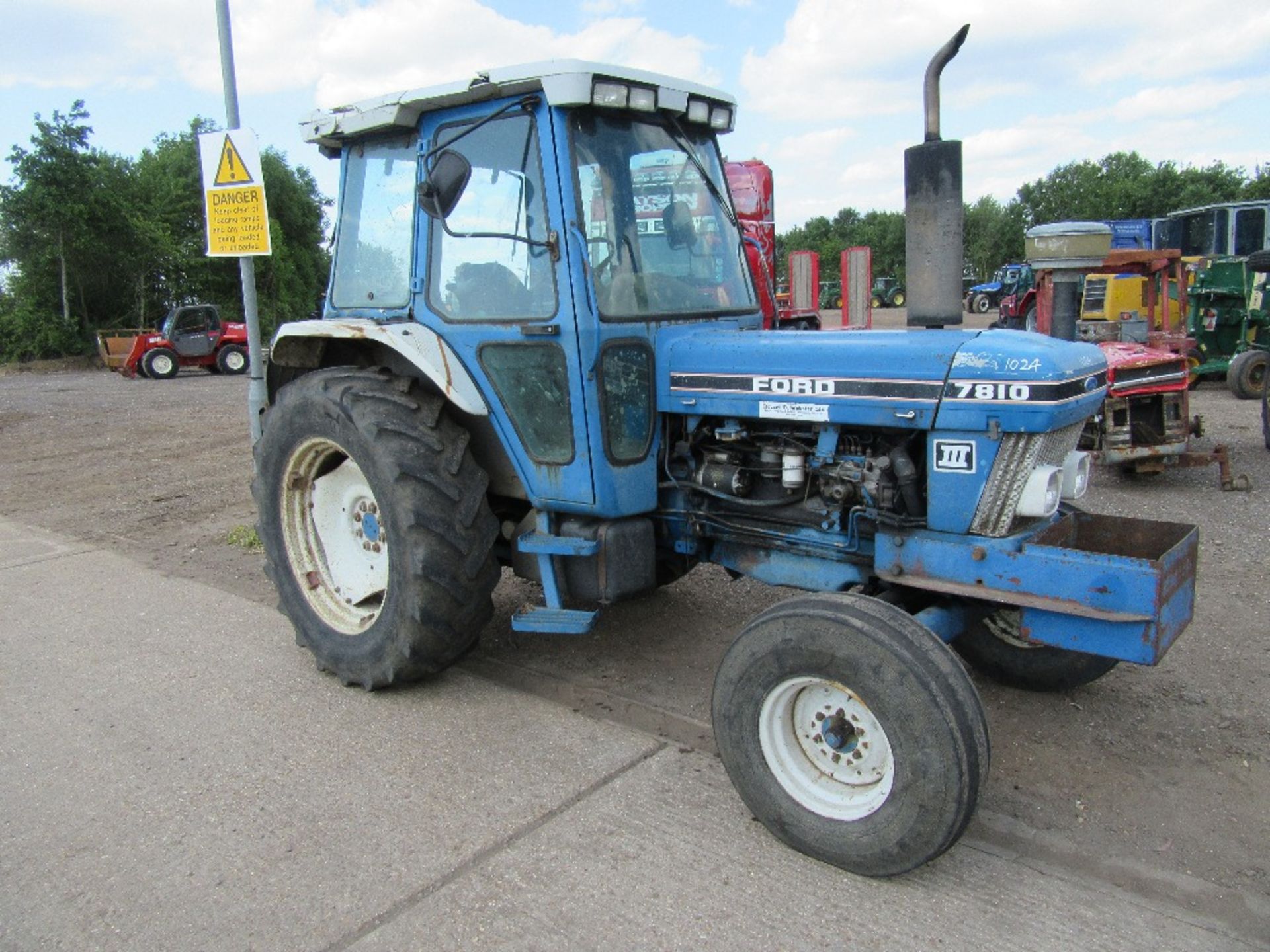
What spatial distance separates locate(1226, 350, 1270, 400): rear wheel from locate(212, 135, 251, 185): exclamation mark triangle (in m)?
11.2

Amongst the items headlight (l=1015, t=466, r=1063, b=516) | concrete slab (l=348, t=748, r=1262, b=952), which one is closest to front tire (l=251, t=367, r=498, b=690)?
concrete slab (l=348, t=748, r=1262, b=952)

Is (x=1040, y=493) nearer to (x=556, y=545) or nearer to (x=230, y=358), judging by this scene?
(x=556, y=545)

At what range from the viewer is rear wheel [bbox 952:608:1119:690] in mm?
3594

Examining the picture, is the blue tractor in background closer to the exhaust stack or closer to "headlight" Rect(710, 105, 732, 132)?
"headlight" Rect(710, 105, 732, 132)

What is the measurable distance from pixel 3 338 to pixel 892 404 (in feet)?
106

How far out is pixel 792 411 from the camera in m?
3.25

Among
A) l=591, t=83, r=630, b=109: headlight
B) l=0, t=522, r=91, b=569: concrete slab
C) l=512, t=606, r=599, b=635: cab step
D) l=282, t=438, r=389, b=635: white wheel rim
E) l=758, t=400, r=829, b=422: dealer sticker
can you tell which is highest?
l=591, t=83, r=630, b=109: headlight

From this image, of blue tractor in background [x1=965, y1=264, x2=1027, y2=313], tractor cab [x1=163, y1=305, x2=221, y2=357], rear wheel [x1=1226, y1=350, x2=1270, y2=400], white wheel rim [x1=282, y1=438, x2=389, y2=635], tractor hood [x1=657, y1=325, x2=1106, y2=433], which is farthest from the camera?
blue tractor in background [x1=965, y1=264, x2=1027, y2=313]

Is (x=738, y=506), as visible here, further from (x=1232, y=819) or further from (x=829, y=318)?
(x=829, y=318)

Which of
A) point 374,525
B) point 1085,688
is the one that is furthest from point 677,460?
point 1085,688

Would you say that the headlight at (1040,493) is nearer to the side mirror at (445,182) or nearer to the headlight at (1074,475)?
the headlight at (1074,475)

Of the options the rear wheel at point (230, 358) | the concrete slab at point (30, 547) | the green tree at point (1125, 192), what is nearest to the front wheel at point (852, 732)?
the concrete slab at point (30, 547)

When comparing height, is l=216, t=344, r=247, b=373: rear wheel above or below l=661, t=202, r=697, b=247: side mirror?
below

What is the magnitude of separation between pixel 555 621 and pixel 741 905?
1414mm
